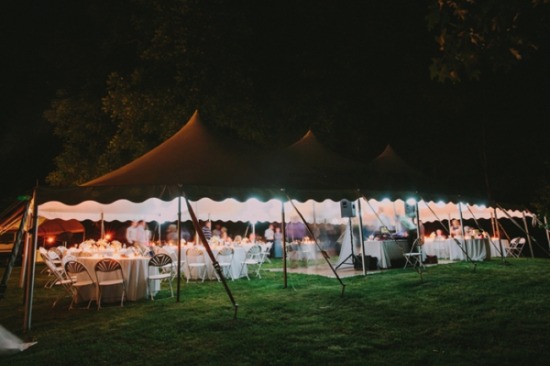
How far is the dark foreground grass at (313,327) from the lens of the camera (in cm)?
381

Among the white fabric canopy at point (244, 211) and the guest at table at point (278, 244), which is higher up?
the white fabric canopy at point (244, 211)

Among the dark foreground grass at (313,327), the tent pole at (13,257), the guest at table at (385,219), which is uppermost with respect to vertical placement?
the guest at table at (385,219)

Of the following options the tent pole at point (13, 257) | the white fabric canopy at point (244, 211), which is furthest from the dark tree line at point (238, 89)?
the tent pole at point (13, 257)

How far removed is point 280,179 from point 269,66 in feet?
29.1

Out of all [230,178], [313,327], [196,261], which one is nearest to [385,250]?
[196,261]

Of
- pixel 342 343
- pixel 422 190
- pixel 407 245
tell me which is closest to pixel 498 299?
pixel 342 343

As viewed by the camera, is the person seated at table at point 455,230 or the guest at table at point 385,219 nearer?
the guest at table at point 385,219

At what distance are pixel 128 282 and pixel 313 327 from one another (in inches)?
162

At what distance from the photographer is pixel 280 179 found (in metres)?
8.05

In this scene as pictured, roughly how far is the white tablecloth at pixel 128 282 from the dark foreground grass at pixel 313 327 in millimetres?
374

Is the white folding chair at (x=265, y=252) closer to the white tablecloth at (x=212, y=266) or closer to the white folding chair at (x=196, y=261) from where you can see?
the white tablecloth at (x=212, y=266)

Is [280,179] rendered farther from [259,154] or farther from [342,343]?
[342,343]

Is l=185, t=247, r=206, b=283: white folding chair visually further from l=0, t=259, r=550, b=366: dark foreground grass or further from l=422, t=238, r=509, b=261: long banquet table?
l=422, t=238, r=509, b=261: long banquet table

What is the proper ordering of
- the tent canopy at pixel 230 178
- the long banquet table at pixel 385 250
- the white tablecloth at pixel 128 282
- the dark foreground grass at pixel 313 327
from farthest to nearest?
the long banquet table at pixel 385 250
the white tablecloth at pixel 128 282
the tent canopy at pixel 230 178
the dark foreground grass at pixel 313 327
